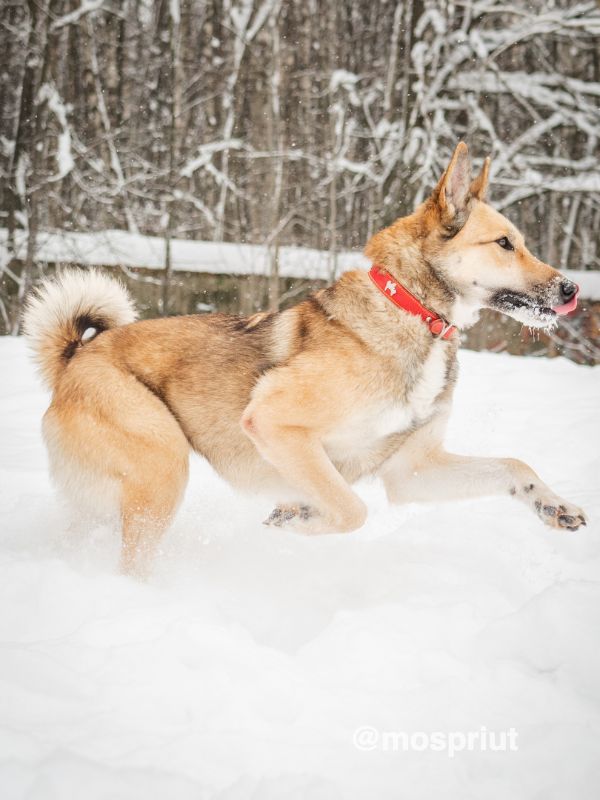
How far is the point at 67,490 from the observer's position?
10.3 ft

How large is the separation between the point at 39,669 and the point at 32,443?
10.2 ft

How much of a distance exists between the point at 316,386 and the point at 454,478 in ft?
2.84

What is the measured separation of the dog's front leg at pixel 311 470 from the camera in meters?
2.81

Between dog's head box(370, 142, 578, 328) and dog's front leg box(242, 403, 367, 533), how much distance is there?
963mm

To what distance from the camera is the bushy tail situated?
329 centimetres

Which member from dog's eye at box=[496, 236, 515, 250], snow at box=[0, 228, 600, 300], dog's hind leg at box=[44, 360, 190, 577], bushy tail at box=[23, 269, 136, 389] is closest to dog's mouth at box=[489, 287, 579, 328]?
dog's eye at box=[496, 236, 515, 250]

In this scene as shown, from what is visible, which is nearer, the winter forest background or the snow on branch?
the snow on branch

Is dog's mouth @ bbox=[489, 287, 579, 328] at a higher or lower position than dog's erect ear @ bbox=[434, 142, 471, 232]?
lower

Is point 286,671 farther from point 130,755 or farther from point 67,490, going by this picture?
point 67,490

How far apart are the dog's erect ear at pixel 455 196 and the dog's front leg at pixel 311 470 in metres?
1.15

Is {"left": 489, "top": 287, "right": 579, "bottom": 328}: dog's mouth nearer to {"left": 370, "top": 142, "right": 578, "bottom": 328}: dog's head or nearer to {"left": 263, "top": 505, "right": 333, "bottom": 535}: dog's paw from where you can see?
{"left": 370, "top": 142, "right": 578, "bottom": 328}: dog's head

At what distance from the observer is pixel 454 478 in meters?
3.21

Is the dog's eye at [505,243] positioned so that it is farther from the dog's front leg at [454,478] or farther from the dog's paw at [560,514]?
the dog's paw at [560,514]

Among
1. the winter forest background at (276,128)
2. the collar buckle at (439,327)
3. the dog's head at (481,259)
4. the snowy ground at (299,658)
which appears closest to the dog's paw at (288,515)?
the snowy ground at (299,658)
